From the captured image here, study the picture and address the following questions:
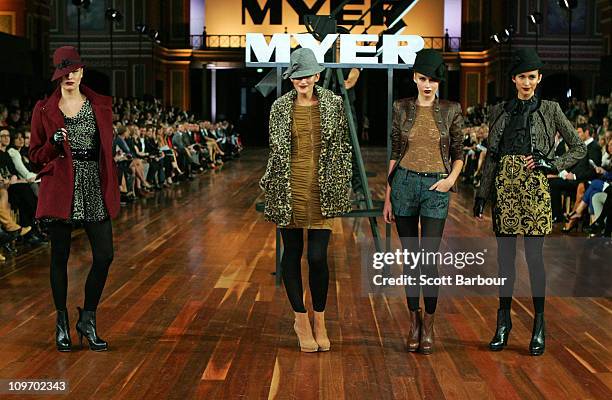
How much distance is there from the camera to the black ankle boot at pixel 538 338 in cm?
507

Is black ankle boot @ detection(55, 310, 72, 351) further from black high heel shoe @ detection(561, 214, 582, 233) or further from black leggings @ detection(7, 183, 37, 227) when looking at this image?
black high heel shoe @ detection(561, 214, 582, 233)

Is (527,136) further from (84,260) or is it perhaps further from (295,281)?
(84,260)

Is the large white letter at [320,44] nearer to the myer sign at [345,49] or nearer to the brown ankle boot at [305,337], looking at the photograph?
the myer sign at [345,49]

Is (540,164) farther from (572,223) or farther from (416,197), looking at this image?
(572,223)

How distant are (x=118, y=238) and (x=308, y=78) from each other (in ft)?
17.6

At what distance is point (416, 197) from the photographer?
5008 millimetres

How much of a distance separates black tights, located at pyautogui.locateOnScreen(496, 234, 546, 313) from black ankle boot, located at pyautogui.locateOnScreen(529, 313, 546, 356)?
0.04 meters

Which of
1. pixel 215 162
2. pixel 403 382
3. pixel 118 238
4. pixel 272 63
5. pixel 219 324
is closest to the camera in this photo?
pixel 403 382

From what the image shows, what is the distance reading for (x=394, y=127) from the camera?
5.11m

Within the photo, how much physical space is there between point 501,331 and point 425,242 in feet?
1.95

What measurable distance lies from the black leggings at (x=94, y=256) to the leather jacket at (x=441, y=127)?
140 cm

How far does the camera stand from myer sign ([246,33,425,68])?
6.85 m

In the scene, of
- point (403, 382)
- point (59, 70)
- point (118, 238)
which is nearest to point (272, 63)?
point (59, 70)

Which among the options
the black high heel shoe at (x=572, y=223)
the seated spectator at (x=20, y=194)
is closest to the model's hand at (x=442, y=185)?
the seated spectator at (x=20, y=194)
